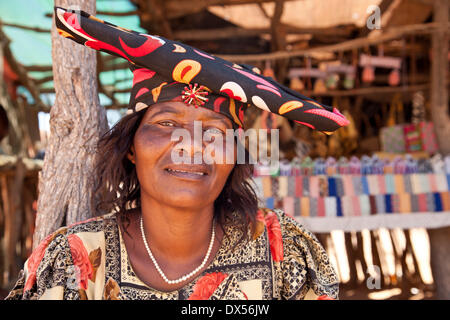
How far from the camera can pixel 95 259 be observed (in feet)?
4.15

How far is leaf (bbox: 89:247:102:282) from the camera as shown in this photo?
125 cm

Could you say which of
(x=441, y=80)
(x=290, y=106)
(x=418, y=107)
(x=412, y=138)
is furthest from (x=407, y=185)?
(x=418, y=107)

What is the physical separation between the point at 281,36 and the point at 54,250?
4.68m

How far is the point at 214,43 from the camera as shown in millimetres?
6098

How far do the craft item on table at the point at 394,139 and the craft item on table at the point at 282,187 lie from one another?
2.28m

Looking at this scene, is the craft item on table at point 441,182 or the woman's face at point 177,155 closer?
the woman's face at point 177,155

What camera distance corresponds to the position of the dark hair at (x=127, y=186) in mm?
1413

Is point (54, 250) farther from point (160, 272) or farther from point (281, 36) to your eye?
point (281, 36)

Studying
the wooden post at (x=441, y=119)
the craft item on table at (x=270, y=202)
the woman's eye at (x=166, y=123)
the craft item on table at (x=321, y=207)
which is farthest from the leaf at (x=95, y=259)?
the wooden post at (x=441, y=119)

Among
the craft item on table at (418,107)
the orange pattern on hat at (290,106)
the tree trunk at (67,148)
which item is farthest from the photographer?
the craft item on table at (418,107)

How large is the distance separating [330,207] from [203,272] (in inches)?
81.3

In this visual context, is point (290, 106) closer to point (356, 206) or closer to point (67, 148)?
point (67, 148)

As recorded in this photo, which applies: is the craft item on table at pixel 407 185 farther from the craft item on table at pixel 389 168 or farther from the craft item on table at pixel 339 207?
the craft item on table at pixel 339 207

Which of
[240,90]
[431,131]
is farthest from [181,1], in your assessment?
[240,90]
